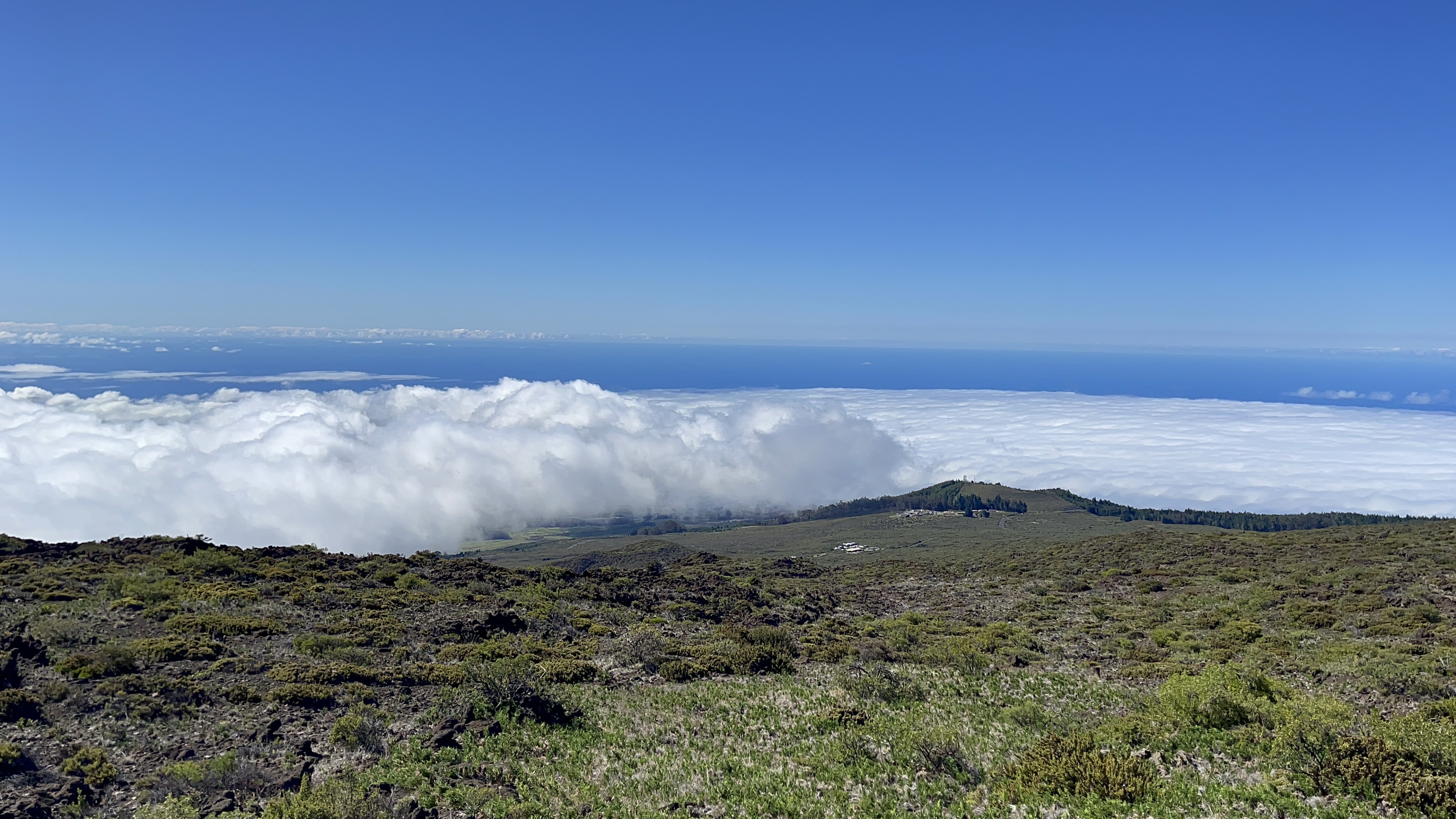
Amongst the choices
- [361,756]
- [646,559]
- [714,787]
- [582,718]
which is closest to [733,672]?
[582,718]

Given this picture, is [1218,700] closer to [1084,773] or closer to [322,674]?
[1084,773]

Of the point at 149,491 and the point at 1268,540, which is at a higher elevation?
the point at 1268,540

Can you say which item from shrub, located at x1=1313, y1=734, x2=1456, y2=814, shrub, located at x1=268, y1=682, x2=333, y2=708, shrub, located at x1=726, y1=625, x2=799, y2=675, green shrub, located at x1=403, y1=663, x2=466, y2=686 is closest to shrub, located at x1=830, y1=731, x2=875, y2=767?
shrub, located at x1=1313, y1=734, x2=1456, y2=814

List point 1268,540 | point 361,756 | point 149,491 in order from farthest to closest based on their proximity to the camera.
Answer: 1. point 149,491
2. point 1268,540
3. point 361,756

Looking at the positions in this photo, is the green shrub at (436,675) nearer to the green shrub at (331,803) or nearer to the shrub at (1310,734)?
the green shrub at (331,803)

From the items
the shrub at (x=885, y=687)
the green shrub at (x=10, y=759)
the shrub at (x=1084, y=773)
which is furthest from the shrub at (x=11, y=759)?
the shrub at (x=1084, y=773)

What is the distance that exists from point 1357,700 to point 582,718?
601 inches

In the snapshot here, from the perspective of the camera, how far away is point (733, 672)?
56.5 ft

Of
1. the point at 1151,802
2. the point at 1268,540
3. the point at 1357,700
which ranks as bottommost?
the point at 1268,540

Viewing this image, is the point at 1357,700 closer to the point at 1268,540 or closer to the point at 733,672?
the point at 733,672

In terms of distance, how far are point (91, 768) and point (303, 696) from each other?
3484mm

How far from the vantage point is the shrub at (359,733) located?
11.6 meters

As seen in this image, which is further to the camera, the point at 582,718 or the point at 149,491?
the point at 149,491

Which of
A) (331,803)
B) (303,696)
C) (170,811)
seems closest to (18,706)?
(303,696)
